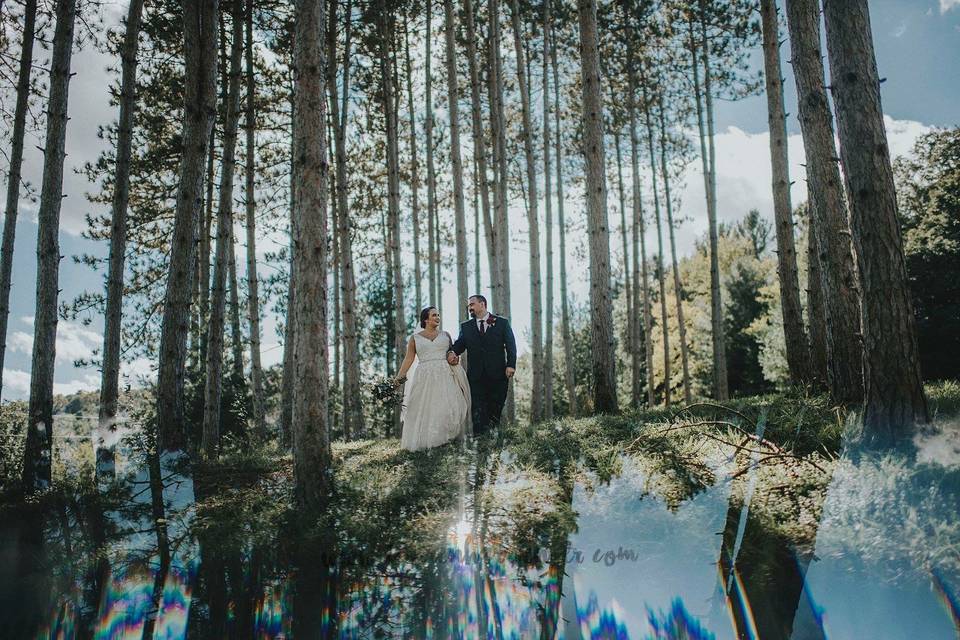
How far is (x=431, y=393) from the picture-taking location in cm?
712

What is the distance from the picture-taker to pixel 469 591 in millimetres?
3107

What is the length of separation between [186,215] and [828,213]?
24.9ft

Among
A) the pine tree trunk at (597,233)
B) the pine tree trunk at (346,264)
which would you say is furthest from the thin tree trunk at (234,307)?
the pine tree trunk at (597,233)

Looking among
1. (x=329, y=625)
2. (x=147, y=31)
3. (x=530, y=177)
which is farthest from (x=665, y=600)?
(x=147, y=31)

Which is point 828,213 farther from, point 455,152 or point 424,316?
point 455,152

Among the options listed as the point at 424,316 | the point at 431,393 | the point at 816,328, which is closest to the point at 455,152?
the point at 424,316

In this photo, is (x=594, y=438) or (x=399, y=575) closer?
(x=399, y=575)

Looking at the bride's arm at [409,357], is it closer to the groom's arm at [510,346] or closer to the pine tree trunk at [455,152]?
the groom's arm at [510,346]

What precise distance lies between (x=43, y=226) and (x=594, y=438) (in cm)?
755

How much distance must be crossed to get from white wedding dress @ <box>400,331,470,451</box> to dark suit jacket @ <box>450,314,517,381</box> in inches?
8.8

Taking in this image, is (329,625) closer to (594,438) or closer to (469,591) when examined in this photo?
(469,591)

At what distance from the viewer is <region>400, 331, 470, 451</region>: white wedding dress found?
705 centimetres

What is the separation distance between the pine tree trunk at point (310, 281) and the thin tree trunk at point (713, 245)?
36.3ft

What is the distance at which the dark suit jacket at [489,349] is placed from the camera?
24.1ft
